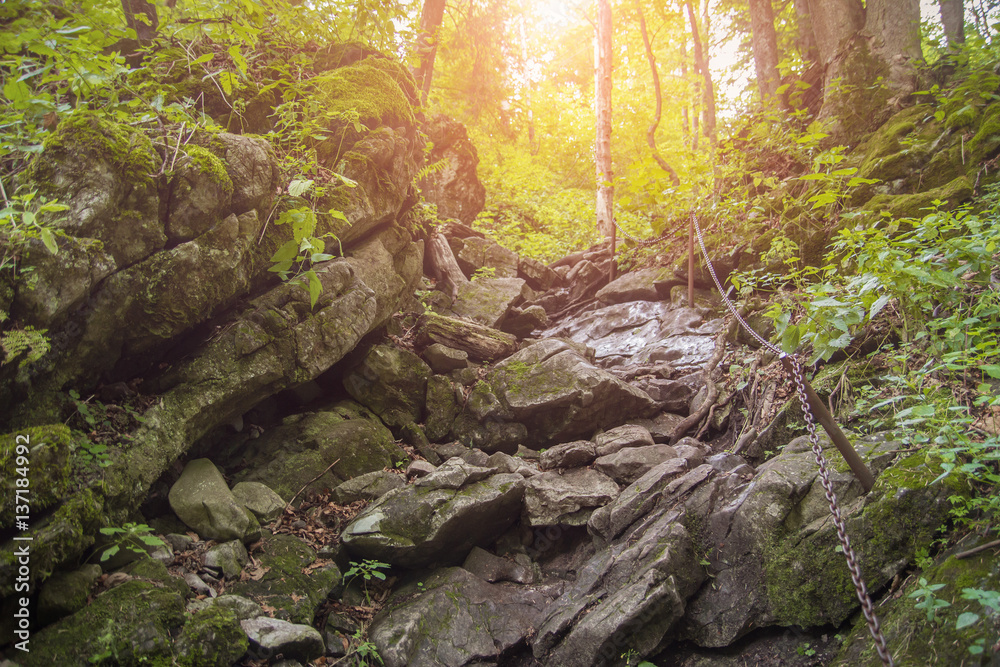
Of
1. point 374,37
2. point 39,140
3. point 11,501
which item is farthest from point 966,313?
point 374,37

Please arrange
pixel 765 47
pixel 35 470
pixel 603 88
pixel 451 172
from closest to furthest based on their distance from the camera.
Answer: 1. pixel 35 470
2. pixel 765 47
3. pixel 451 172
4. pixel 603 88

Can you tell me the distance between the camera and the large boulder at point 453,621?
4.47 metres

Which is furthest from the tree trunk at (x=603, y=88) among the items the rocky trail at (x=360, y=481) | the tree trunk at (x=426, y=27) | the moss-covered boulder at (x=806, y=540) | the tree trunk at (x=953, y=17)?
the moss-covered boulder at (x=806, y=540)

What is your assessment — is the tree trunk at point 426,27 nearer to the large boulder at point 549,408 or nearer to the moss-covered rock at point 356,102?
the moss-covered rock at point 356,102

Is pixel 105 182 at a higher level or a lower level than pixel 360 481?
higher

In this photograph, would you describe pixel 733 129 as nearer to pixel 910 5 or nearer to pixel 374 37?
pixel 910 5

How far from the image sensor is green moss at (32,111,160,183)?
179 inches

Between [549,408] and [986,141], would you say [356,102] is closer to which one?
[549,408]

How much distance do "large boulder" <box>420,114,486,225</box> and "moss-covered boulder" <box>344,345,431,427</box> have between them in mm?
8385

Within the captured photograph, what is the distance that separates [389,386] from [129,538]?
158 inches

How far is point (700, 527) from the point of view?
450 cm

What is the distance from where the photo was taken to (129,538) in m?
4.04

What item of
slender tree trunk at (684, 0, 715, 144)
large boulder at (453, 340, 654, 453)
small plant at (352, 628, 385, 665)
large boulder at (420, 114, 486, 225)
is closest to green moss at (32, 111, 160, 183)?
small plant at (352, 628, 385, 665)

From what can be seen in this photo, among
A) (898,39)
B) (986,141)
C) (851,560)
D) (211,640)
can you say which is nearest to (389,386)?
(211,640)
